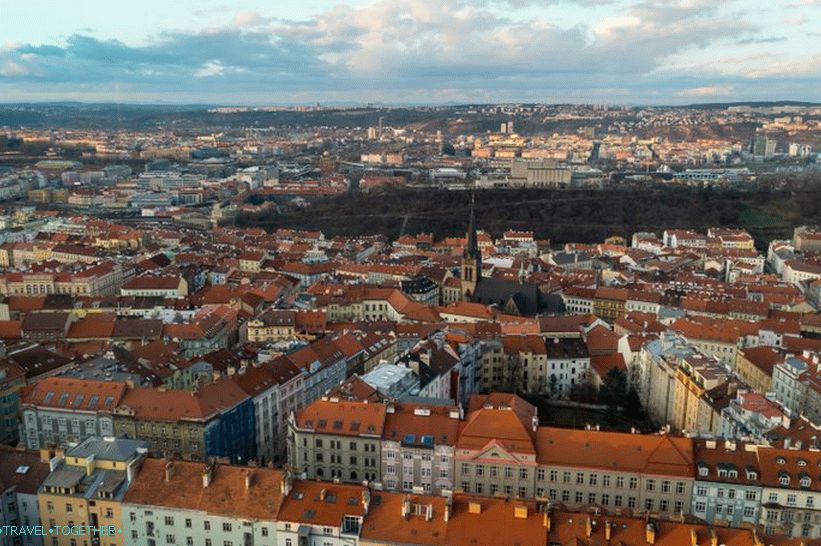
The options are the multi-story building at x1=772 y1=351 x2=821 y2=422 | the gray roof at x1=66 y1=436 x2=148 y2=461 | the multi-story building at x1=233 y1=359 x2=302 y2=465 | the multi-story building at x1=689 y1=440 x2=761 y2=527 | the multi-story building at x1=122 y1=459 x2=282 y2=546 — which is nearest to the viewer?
the multi-story building at x1=122 y1=459 x2=282 y2=546

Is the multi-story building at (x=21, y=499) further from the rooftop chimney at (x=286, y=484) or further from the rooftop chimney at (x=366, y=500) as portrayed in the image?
the rooftop chimney at (x=366, y=500)

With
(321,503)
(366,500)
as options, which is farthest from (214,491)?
(366,500)

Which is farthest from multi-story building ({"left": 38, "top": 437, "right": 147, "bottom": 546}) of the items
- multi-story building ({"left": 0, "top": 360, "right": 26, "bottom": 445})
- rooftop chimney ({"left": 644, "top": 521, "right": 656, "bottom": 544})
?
rooftop chimney ({"left": 644, "top": 521, "right": 656, "bottom": 544})

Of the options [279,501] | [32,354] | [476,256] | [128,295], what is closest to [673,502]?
[279,501]

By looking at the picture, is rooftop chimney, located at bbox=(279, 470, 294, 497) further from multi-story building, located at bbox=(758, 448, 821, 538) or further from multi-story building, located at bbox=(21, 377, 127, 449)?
multi-story building, located at bbox=(758, 448, 821, 538)

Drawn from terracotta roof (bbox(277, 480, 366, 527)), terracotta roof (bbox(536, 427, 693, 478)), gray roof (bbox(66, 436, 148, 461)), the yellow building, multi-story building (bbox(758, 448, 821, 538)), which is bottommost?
the yellow building

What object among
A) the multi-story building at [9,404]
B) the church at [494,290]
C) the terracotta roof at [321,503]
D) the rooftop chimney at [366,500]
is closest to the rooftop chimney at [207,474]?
the terracotta roof at [321,503]

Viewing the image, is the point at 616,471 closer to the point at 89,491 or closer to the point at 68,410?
the point at 89,491
